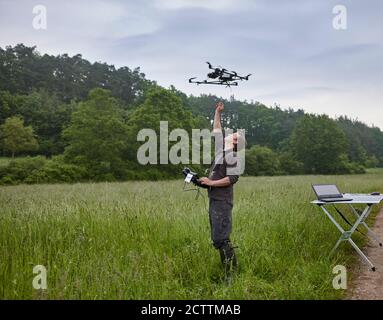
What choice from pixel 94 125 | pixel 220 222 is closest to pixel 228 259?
pixel 220 222

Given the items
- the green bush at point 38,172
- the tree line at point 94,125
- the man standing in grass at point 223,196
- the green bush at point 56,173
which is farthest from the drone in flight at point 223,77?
the green bush at point 56,173

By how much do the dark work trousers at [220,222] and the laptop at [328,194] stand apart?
2.44 m

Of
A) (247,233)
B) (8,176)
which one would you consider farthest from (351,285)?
(8,176)

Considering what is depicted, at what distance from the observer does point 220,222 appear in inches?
181

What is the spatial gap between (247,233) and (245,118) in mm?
70690

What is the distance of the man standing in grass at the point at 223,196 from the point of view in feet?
15.1

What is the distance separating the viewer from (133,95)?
202 feet

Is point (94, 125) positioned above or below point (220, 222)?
above

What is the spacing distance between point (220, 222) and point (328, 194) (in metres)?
2.84

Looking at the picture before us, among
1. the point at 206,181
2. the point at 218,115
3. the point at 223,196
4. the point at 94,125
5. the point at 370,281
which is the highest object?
the point at 94,125

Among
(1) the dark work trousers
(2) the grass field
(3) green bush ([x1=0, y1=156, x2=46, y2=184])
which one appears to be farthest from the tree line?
(1) the dark work trousers

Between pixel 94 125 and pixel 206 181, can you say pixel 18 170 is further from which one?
pixel 206 181

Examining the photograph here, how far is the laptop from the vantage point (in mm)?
6281
